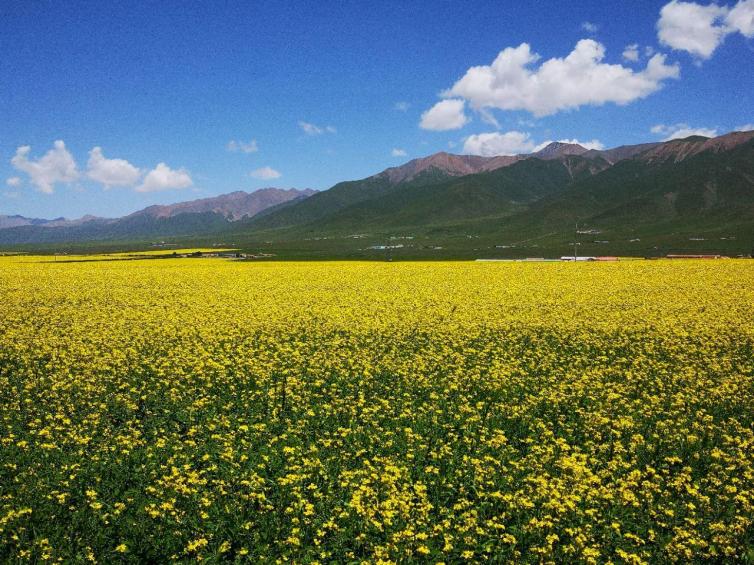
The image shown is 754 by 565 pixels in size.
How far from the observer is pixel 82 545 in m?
10.1

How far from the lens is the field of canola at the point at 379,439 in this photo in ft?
33.7

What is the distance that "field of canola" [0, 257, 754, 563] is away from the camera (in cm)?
1027

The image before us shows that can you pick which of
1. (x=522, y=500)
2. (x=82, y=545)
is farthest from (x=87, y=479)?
(x=522, y=500)

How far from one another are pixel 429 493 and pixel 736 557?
237 inches

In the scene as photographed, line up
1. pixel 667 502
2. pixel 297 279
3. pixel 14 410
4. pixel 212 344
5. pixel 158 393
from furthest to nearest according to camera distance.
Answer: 1. pixel 297 279
2. pixel 212 344
3. pixel 158 393
4. pixel 14 410
5. pixel 667 502

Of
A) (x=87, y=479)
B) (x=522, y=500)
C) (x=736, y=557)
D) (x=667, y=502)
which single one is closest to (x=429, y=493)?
(x=522, y=500)

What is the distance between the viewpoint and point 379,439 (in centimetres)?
1412

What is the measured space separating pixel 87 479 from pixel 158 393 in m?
5.93

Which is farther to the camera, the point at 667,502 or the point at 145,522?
the point at 667,502

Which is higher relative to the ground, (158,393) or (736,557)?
(158,393)

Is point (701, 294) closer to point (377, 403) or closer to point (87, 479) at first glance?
point (377, 403)

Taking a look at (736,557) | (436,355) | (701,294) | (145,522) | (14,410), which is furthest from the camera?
(701,294)

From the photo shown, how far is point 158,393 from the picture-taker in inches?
715

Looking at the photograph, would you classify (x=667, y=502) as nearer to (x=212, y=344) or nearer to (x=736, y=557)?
(x=736, y=557)
